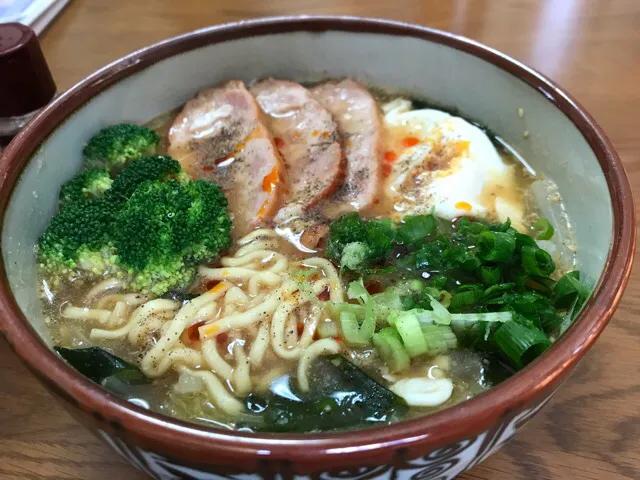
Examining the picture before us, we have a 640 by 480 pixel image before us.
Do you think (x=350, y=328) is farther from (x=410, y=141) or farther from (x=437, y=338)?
(x=410, y=141)

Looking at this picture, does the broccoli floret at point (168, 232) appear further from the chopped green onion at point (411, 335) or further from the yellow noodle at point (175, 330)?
the chopped green onion at point (411, 335)

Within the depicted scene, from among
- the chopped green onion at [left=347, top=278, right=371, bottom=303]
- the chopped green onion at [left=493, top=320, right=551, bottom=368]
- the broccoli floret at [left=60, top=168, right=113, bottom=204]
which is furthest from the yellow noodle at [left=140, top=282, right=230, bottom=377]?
the chopped green onion at [left=493, top=320, right=551, bottom=368]

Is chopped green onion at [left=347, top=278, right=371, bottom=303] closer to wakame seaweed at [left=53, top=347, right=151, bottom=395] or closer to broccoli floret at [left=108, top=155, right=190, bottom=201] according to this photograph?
wakame seaweed at [left=53, top=347, right=151, bottom=395]

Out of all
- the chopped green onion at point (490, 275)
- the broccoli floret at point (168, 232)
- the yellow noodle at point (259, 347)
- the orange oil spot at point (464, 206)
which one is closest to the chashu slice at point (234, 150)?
the broccoli floret at point (168, 232)

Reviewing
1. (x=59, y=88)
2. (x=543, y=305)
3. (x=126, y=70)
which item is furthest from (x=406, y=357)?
(x=59, y=88)

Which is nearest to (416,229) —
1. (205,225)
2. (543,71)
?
(205,225)

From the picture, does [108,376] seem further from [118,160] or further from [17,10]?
[17,10]

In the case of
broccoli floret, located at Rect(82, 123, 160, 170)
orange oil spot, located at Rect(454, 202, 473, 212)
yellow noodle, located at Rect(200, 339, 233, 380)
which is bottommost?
yellow noodle, located at Rect(200, 339, 233, 380)
